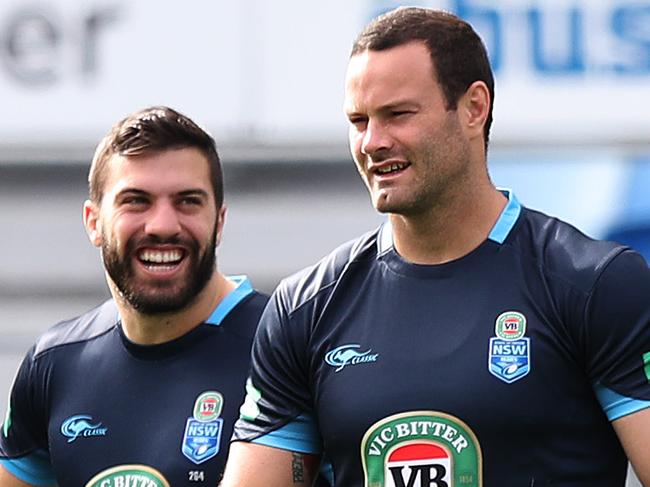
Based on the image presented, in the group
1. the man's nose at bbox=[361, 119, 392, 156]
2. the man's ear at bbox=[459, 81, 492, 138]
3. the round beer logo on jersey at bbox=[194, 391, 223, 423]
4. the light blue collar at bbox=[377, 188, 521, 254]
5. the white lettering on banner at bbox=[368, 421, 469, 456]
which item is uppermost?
the man's ear at bbox=[459, 81, 492, 138]

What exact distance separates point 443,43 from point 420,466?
0.79 metres

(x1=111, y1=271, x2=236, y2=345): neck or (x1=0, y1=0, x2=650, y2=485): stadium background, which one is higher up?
(x1=0, y1=0, x2=650, y2=485): stadium background

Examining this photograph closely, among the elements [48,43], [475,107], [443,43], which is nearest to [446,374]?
[475,107]

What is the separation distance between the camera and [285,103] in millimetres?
5707

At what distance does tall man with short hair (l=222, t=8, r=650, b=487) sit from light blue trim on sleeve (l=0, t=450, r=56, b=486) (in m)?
0.77

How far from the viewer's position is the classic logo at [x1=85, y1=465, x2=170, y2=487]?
3957mm

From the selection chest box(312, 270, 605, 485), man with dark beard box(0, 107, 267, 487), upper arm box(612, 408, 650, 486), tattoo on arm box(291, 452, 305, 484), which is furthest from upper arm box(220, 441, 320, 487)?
upper arm box(612, 408, 650, 486)

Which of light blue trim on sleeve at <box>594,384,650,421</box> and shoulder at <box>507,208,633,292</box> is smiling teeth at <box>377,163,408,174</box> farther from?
light blue trim on sleeve at <box>594,384,650,421</box>

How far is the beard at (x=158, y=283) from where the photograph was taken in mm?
4039

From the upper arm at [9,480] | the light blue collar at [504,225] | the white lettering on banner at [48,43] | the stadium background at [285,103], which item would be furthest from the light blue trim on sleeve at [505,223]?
the white lettering on banner at [48,43]

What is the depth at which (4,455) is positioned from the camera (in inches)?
168

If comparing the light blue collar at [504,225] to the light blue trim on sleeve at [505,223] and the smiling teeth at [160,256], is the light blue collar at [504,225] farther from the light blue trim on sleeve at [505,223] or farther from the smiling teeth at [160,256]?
the smiling teeth at [160,256]

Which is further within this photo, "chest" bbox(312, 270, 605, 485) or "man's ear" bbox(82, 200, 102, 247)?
"man's ear" bbox(82, 200, 102, 247)

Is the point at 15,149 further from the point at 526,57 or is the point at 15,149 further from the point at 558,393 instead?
the point at 558,393
